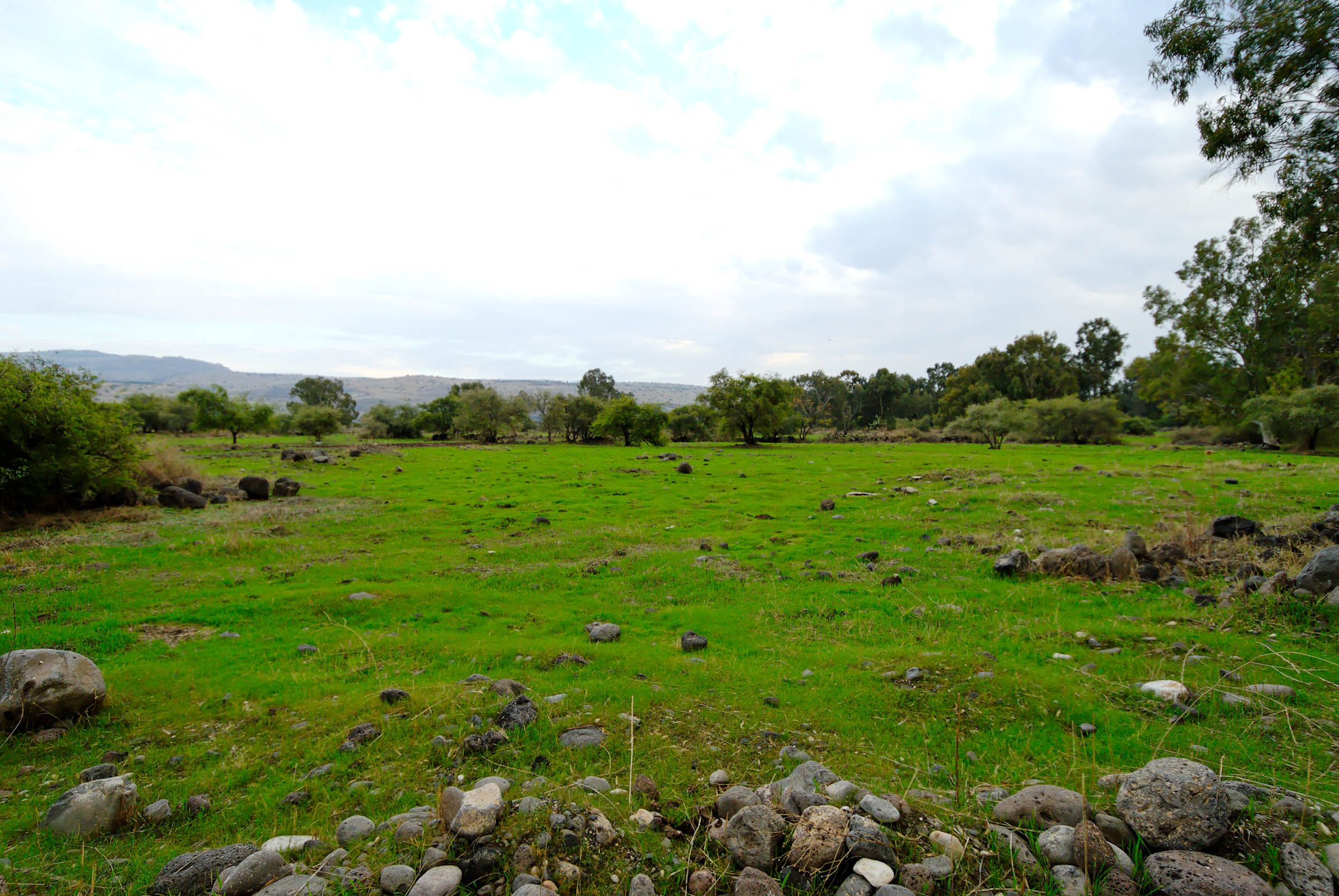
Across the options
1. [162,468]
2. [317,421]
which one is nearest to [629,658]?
[162,468]

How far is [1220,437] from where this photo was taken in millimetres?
55062

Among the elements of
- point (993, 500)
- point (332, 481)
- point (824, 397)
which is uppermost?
point (824, 397)

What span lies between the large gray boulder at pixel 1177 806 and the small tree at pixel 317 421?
81862 millimetres

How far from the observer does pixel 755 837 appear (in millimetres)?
3699

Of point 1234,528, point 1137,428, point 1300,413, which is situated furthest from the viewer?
point 1137,428

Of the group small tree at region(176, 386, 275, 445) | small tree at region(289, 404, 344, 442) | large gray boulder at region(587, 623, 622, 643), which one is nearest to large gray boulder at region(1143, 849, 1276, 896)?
large gray boulder at region(587, 623, 622, 643)

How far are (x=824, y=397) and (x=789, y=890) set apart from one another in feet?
383

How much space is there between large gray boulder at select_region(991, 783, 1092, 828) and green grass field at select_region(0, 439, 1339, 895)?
0.98ft

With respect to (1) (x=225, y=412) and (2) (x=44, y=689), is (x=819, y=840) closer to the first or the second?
(2) (x=44, y=689)

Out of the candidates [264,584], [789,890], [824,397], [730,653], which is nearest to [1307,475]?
[730,653]

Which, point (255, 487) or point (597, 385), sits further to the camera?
point (597, 385)

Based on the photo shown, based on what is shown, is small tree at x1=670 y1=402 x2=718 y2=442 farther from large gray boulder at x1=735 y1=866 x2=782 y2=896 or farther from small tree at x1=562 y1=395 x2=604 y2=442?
large gray boulder at x1=735 y1=866 x2=782 y2=896

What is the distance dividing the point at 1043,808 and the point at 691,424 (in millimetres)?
75406

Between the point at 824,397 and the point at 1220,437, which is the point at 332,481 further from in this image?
the point at 824,397
